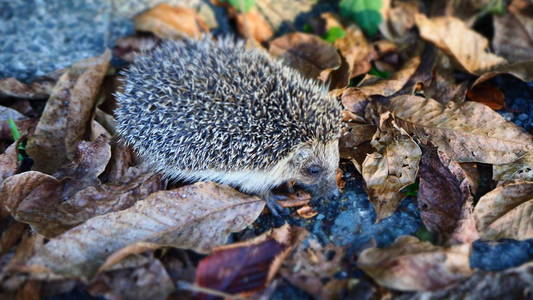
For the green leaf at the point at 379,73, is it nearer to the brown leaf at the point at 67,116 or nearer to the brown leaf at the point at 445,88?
the brown leaf at the point at 445,88

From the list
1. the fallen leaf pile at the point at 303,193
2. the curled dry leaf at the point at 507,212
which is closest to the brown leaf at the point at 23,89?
the fallen leaf pile at the point at 303,193

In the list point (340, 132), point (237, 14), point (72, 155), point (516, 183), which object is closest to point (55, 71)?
point (72, 155)

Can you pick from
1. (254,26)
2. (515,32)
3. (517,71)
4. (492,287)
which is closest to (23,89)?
(254,26)

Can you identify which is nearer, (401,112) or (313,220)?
(313,220)

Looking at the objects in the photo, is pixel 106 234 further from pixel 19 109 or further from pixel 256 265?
pixel 19 109

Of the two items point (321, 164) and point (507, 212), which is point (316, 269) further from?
point (507, 212)

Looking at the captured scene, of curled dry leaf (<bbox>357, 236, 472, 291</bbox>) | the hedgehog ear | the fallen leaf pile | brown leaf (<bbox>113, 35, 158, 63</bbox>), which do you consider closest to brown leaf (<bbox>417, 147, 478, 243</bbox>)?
the fallen leaf pile

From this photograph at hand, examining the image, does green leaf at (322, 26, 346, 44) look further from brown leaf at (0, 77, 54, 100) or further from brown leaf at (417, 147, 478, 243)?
brown leaf at (0, 77, 54, 100)
